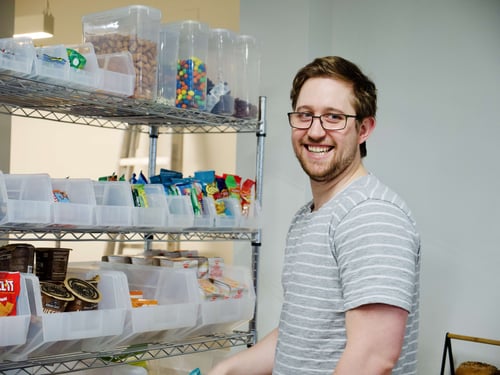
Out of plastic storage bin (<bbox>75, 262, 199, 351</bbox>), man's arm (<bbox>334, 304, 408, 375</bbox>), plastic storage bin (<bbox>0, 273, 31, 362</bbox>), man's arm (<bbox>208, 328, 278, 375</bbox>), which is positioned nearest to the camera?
man's arm (<bbox>334, 304, 408, 375</bbox>)

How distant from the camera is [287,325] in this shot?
5.55ft

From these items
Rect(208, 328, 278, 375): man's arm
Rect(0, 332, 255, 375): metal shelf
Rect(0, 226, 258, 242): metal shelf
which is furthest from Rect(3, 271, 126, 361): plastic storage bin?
Rect(208, 328, 278, 375): man's arm

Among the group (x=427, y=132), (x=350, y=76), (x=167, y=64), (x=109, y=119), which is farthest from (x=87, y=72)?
(x=427, y=132)

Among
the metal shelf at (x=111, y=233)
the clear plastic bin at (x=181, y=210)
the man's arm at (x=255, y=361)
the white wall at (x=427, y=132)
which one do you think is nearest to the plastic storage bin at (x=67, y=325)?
the metal shelf at (x=111, y=233)

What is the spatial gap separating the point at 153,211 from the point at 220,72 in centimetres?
71

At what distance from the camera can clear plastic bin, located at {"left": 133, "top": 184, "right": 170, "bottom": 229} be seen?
2.51 m

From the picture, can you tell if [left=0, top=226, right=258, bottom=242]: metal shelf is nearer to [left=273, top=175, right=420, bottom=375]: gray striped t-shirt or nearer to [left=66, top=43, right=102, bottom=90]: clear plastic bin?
[left=66, top=43, right=102, bottom=90]: clear plastic bin

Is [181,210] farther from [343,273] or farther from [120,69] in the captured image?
[343,273]

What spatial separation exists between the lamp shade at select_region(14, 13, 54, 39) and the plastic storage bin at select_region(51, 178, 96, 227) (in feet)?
12.4

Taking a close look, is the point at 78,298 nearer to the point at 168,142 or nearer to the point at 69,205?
the point at 69,205

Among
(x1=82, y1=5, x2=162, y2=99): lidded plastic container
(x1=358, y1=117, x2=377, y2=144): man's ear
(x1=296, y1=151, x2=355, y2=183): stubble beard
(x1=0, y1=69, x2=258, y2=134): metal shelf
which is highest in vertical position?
(x1=82, y1=5, x2=162, y2=99): lidded plastic container

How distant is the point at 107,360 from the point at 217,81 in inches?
45.0

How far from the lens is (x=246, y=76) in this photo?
3.06m

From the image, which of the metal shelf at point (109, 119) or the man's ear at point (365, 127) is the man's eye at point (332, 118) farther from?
the metal shelf at point (109, 119)
